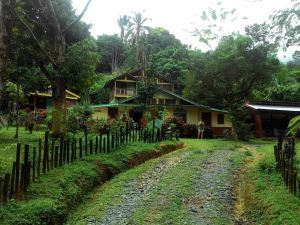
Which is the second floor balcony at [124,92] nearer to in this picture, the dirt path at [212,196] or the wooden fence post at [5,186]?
the dirt path at [212,196]

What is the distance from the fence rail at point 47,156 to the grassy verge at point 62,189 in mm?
205

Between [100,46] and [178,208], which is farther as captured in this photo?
[100,46]

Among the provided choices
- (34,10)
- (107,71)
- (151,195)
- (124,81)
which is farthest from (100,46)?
(151,195)

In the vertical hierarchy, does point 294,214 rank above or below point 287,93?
below

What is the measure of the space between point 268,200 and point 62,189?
4.67m

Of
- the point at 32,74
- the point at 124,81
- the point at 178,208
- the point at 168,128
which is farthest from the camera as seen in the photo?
the point at 124,81

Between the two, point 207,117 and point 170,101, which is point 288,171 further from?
point 170,101

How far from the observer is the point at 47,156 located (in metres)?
9.65

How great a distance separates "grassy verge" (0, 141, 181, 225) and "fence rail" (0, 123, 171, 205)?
20 cm

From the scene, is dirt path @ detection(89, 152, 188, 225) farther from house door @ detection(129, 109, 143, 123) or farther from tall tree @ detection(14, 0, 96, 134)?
house door @ detection(129, 109, 143, 123)

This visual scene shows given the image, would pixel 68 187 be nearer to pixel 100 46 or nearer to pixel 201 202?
pixel 201 202

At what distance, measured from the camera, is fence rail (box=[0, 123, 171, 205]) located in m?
7.54

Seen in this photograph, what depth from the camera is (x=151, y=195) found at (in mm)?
9922

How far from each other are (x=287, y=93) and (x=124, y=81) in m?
18.5
